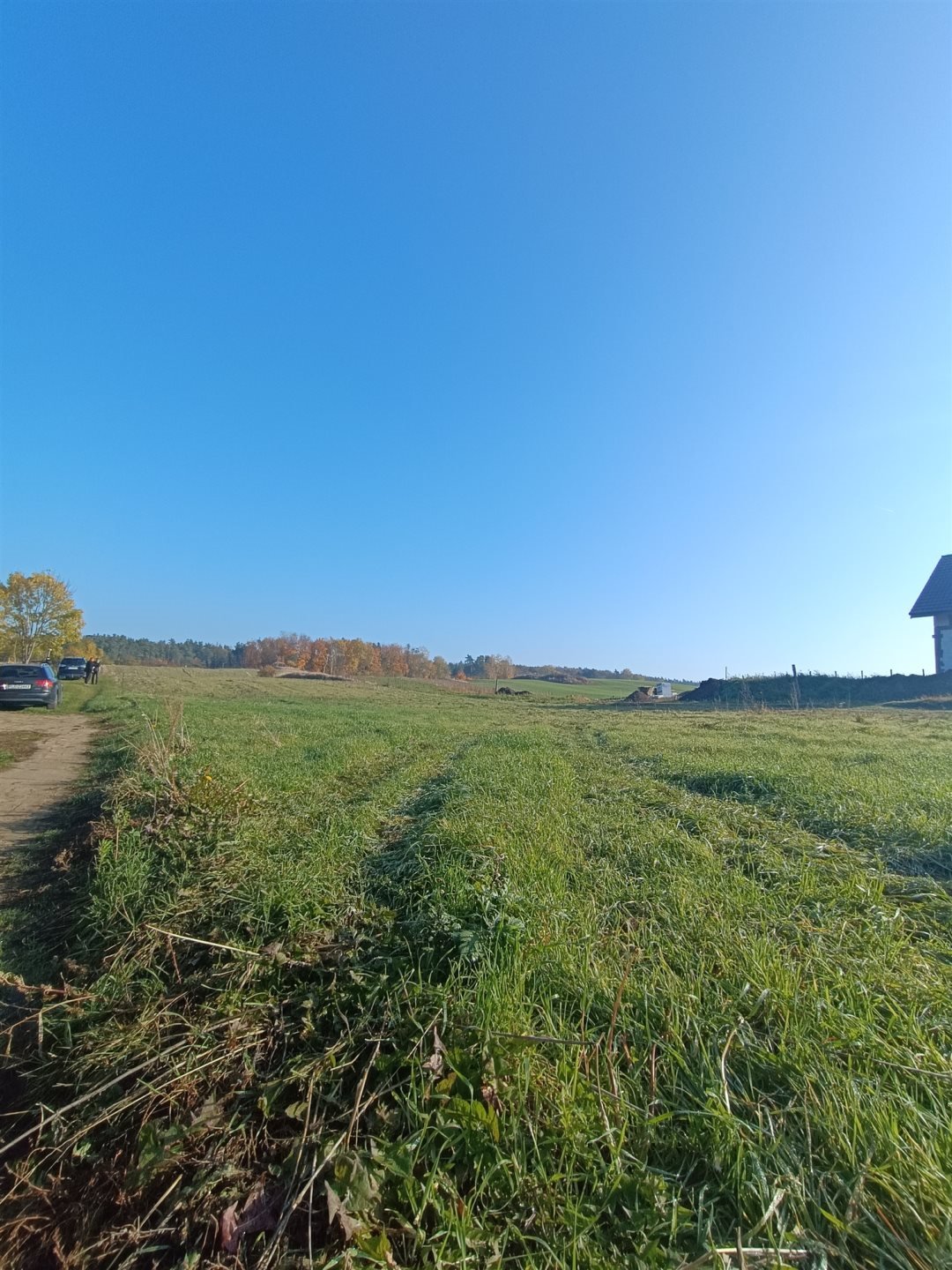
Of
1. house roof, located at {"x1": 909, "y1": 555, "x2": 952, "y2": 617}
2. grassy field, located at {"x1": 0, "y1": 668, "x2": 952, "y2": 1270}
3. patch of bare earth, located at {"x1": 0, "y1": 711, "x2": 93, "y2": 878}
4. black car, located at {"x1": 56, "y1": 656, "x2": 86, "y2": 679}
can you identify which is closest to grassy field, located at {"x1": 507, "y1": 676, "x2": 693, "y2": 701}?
house roof, located at {"x1": 909, "y1": 555, "x2": 952, "y2": 617}

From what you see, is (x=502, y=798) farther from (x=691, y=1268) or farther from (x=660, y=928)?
(x=691, y=1268)

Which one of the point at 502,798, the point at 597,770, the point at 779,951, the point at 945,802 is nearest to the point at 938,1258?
the point at 779,951

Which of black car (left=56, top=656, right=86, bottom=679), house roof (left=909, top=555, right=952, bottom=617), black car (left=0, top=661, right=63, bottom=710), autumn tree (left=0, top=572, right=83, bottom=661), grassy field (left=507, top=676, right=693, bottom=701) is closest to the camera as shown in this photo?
black car (left=0, top=661, right=63, bottom=710)

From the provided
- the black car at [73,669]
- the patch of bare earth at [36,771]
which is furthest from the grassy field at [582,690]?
the patch of bare earth at [36,771]

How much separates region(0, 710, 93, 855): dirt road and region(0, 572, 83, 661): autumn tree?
43.5 meters

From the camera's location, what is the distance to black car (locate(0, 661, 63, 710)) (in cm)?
1933

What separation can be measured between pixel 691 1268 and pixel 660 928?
6.02 ft

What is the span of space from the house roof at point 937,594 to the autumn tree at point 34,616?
67.9 metres

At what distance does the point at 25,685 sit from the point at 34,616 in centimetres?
4021

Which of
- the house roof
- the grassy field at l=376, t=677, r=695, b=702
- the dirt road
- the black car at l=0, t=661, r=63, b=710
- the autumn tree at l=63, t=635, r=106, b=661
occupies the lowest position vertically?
the dirt road

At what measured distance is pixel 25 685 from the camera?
19.5 metres

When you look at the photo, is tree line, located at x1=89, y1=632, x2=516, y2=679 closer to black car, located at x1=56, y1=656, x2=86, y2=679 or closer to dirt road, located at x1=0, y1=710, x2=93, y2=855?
black car, located at x1=56, y1=656, x2=86, y2=679

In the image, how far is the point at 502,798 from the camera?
641cm

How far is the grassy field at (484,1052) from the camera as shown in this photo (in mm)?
1673
